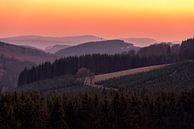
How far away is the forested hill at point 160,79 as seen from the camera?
482 feet

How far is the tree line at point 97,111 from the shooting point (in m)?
77.7

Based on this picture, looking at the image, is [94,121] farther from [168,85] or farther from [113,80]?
[113,80]

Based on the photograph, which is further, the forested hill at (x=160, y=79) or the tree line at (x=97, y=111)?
the forested hill at (x=160, y=79)

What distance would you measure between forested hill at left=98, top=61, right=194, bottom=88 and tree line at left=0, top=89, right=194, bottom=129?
46.2 m

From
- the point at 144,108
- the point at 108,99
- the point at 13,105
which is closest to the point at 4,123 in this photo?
the point at 13,105

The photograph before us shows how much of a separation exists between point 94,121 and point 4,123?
53.2 ft

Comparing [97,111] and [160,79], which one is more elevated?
[160,79]

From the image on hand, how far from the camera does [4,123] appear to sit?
75.0m

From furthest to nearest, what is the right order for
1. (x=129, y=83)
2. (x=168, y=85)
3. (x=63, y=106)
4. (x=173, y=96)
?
(x=129, y=83) < (x=168, y=85) < (x=173, y=96) < (x=63, y=106)

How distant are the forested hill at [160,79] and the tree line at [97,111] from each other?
151ft

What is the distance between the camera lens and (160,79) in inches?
6329

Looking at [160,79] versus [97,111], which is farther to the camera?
[160,79]

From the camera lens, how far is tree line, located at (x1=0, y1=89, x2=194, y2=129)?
255 ft

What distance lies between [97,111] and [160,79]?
257ft
